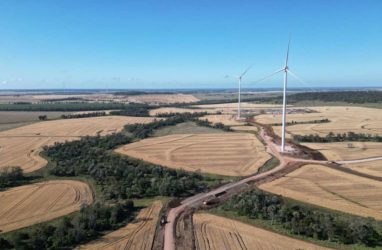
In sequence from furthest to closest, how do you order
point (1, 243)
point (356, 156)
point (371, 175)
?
point (356, 156), point (371, 175), point (1, 243)

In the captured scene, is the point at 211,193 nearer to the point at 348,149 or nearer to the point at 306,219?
the point at 306,219

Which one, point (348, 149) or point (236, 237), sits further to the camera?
point (348, 149)

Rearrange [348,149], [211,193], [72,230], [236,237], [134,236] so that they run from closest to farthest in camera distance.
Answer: [236,237], [72,230], [134,236], [211,193], [348,149]

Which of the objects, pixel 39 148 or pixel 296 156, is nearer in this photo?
pixel 296 156

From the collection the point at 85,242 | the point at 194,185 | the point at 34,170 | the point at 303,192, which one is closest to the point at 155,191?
the point at 194,185

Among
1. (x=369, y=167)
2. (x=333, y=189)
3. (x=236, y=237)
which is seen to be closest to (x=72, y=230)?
(x=236, y=237)

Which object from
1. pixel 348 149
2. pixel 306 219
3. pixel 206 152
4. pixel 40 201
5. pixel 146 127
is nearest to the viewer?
pixel 306 219

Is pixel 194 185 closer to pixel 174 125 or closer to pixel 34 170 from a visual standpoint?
pixel 34 170

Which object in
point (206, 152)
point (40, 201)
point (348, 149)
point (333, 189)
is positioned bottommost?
point (40, 201)
